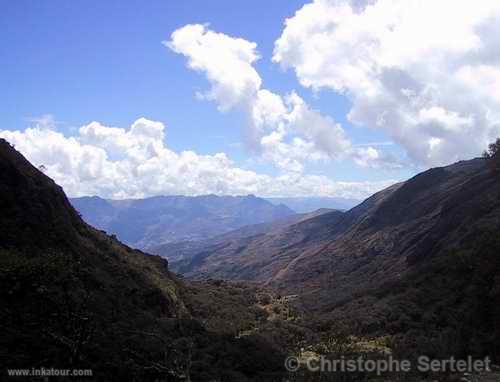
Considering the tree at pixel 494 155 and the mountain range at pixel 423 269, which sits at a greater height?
the tree at pixel 494 155

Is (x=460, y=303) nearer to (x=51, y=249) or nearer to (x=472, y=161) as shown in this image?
(x=51, y=249)

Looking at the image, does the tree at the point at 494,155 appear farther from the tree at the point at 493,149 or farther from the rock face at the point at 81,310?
the rock face at the point at 81,310

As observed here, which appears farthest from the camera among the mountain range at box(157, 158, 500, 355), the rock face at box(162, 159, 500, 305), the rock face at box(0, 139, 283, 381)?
the rock face at box(162, 159, 500, 305)

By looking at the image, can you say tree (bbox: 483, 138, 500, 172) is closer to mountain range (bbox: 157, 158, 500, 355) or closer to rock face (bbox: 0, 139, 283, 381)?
mountain range (bbox: 157, 158, 500, 355)

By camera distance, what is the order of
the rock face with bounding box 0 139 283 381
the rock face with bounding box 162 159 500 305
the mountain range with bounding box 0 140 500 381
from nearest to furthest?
the rock face with bounding box 0 139 283 381
the mountain range with bounding box 0 140 500 381
the rock face with bounding box 162 159 500 305

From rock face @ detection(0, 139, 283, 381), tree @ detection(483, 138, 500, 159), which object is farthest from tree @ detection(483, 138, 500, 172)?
rock face @ detection(0, 139, 283, 381)

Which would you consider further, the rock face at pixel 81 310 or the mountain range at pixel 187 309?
the mountain range at pixel 187 309

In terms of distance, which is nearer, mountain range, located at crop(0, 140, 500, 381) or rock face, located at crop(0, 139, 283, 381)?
rock face, located at crop(0, 139, 283, 381)

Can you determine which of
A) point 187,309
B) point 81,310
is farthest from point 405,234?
point 81,310

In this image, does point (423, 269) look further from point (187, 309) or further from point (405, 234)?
point (405, 234)

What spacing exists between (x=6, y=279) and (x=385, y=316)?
93.9ft

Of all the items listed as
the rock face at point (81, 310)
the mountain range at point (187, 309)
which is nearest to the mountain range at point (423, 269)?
the mountain range at point (187, 309)

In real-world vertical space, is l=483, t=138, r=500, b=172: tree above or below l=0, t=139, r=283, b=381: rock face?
above

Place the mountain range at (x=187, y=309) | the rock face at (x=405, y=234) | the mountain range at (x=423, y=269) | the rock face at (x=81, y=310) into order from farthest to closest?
1. the rock face at (x=405, y=234)
2. the mountain range at (x=423, y=269)
3. the mountain range at (x=187, y=309)
4. the rock face at (x=81, y=310)
